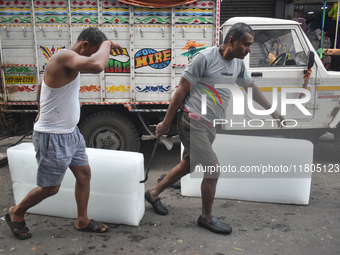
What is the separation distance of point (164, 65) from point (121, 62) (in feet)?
1.99

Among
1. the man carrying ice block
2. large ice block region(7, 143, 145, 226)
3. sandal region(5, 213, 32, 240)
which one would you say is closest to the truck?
Answer: large ice block region(7, 143, 145, 226)

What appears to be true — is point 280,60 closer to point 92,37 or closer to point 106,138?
point 106,138

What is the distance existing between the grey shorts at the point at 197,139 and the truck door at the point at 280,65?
1987 mm

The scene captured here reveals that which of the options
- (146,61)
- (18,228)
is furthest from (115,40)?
(18,228)

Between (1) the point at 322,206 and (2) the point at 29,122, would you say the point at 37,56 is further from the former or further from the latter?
(1) the point at 322,206

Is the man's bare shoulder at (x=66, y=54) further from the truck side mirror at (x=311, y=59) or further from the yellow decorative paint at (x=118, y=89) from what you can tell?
the truck side mirror at (x=311, y=59)

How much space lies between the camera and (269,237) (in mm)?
2746

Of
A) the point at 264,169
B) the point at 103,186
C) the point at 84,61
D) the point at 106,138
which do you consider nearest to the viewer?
the point at 84,61

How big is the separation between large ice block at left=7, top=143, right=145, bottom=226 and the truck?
1605 millimetres

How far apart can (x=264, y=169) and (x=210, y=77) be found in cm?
130

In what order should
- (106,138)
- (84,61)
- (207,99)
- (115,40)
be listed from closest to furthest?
(84,61), (207,99), (115,40), (106,138)

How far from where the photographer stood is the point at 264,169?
3.40 meters

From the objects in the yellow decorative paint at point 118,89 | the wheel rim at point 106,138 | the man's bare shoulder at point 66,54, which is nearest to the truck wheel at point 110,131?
the wheel rim at point 106,138

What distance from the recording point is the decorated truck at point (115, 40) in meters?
4.35
